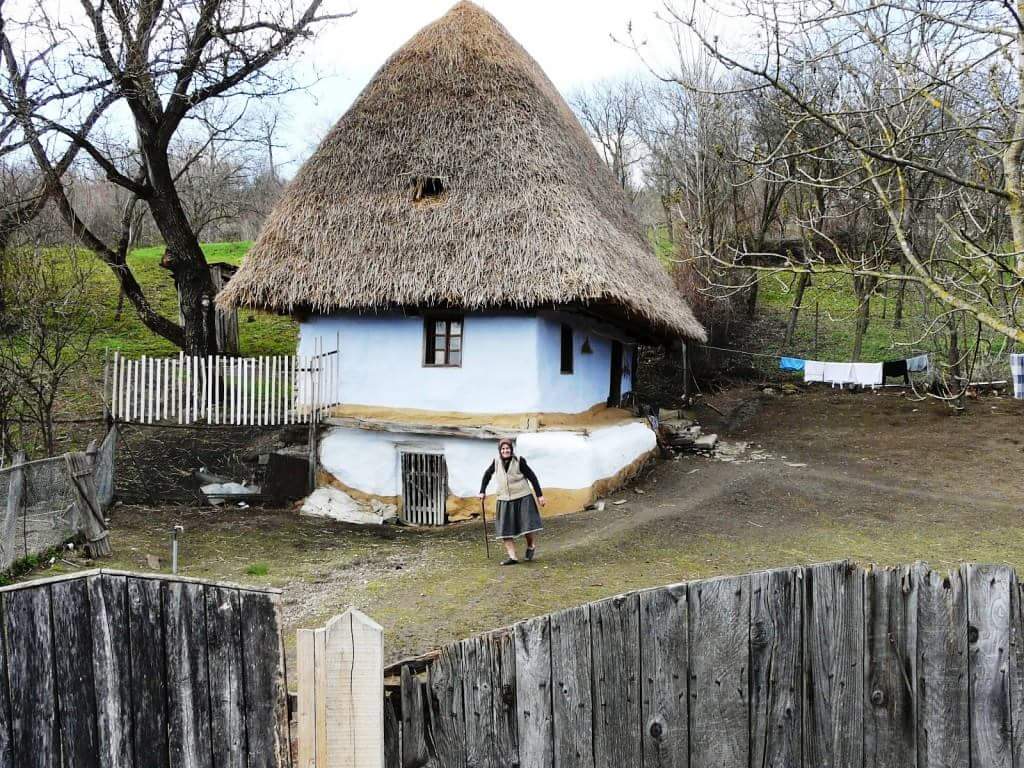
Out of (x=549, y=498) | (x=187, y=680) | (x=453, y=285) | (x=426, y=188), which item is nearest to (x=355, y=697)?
(x=187, y=680)

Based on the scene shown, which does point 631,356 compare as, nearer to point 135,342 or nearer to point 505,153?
point 505,153

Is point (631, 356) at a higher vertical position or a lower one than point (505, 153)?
lower

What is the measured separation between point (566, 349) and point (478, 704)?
10.8 meters

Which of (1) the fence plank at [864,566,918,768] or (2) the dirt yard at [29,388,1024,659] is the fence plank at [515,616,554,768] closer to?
(1) the fence plank at [864,566,918,768]

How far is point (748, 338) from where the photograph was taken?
25.1m

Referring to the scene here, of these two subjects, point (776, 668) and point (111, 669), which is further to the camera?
point (776, 668)

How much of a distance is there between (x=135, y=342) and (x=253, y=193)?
23.0 m

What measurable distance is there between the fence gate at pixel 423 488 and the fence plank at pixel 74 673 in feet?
32.9

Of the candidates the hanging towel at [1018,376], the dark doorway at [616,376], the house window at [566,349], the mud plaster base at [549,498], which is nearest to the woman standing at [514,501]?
the mud plaster base at [549,498]

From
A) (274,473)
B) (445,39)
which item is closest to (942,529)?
(274,473)

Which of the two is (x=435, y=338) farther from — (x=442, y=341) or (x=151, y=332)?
(x=151, y=332)

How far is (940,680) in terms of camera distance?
8.54 ft

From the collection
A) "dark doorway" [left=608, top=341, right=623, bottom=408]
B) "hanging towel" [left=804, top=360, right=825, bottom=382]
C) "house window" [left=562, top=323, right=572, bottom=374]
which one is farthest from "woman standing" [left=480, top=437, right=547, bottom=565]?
"hanging towel" [left=804, top=360, right=825, bottom=382]

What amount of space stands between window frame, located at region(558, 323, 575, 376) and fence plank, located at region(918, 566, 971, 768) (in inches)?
402
